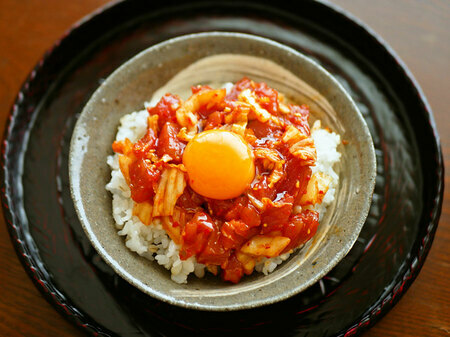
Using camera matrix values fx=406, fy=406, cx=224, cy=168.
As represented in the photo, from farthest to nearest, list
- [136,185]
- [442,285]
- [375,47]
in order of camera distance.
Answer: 1. [375,47]
2. [442,285]
3. [136,185]

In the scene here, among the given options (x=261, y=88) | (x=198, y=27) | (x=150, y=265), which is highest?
(x=198, y=27)

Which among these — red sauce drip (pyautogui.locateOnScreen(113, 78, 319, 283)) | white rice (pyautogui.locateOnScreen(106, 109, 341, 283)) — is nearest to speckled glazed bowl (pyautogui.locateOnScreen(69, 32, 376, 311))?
white rice (pyautogui.locateOnScreen(106, 109, 341, 283))

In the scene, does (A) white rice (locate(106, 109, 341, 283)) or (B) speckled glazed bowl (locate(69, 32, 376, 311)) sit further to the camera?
(A) white rice (locate(106, 109, 341, 283))

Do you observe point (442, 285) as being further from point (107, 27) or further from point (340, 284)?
point (107, 27)

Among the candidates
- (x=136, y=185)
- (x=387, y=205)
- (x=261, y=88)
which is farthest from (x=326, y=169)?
(x=136, y=185)

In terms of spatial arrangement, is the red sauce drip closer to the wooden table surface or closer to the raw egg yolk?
the raw egg yolk

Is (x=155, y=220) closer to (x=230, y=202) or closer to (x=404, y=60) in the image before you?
(x=230, y=202)
